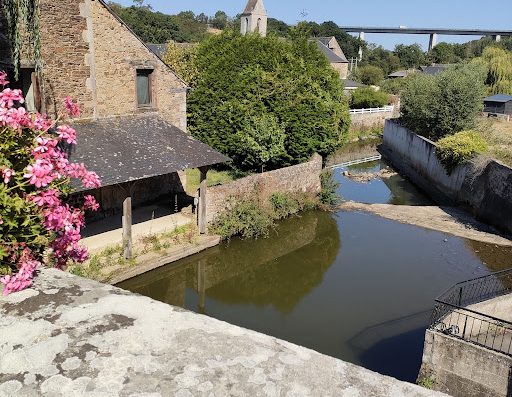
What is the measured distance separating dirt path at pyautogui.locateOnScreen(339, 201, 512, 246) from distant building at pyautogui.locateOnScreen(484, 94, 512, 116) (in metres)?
25.1

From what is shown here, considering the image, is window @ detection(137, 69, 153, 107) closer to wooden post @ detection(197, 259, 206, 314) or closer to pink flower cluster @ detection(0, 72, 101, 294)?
wooden post @ detection(197, 259, 206, 314)

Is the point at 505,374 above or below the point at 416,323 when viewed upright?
above

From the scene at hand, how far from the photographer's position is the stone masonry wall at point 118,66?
15117 mm

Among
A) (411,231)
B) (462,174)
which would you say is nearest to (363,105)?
(462,174)

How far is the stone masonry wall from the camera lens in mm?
15117

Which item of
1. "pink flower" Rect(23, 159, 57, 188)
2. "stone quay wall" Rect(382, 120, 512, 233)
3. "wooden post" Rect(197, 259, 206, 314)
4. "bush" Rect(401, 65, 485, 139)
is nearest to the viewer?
"pink flower" Rect(23, 159, 57, 188)

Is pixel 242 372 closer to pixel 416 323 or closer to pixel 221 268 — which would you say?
pixel 416 323

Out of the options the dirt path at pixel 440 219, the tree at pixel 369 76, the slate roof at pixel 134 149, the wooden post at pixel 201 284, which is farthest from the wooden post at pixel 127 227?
the tree at pixel 369 76

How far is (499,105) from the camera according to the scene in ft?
140

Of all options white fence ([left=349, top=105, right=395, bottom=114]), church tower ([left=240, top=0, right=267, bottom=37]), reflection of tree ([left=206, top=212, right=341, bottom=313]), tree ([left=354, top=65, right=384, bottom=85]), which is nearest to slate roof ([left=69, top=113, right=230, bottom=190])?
reflection of tree ([left=206, top=212, right=341, bottom=313])

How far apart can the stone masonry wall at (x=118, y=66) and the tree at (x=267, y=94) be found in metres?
5.09

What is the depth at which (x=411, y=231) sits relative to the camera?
62.8 feet

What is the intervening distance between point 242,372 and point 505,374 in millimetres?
7007

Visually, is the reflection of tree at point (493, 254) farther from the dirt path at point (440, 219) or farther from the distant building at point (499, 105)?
the distant building at point (499, 105)
